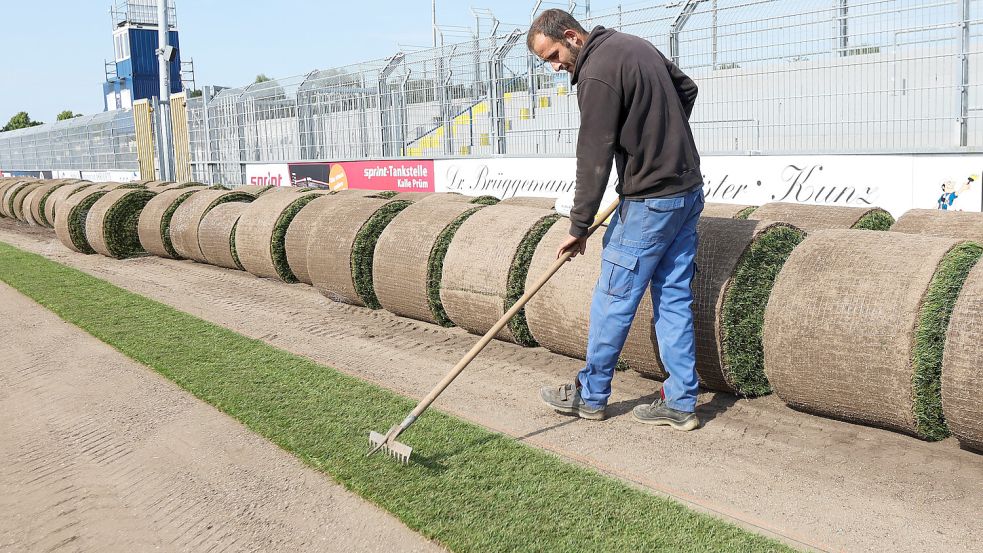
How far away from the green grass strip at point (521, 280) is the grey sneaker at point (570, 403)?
3.77 feet

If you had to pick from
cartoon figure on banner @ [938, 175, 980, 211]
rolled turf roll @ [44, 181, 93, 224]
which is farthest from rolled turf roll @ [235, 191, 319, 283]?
rolled turf roll @ [44, 181, 93, 224]

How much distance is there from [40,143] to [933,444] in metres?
39.7

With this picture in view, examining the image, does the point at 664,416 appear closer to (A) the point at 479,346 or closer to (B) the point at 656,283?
(B) the point at 656,283

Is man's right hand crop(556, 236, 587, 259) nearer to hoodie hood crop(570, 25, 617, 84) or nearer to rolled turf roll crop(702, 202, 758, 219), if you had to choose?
hoodie hood crop(570, 25, 617, 84)

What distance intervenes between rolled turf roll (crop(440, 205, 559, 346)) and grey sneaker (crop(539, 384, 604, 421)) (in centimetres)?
120

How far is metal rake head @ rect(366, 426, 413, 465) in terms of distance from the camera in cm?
374

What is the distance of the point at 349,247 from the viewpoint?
7258mm

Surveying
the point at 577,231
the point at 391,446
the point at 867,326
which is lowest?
the point at 391,446

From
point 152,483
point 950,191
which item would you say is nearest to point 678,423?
point 152,483

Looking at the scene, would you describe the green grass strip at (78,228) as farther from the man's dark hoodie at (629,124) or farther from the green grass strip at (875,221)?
the green grass strip at (875,221)

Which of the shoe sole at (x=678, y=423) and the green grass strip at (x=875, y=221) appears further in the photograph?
the green grass strip at (x=875, y=221)

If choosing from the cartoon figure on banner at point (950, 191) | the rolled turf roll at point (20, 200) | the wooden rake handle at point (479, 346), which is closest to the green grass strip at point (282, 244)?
the wooden rake handle at point (479, 346)

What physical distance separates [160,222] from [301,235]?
4.00 m

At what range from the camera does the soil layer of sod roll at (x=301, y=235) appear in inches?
318
